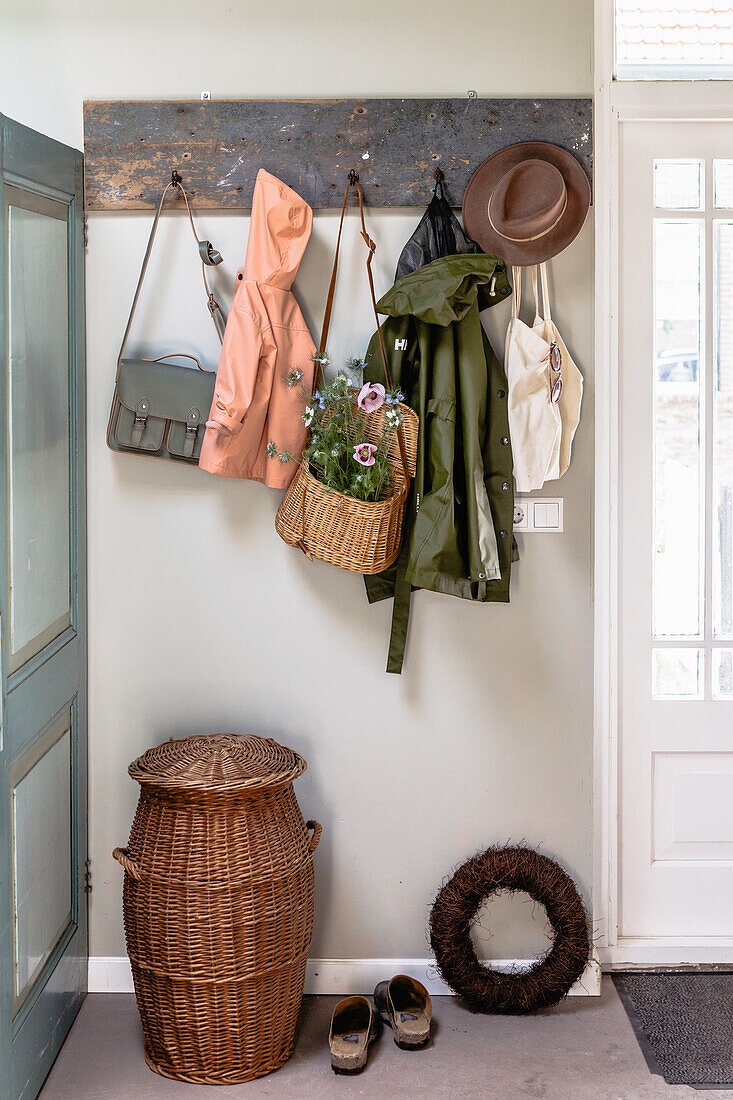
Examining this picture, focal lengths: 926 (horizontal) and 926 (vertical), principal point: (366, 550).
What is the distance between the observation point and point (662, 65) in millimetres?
2355

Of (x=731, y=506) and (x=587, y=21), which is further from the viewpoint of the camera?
(x=731, y=506)

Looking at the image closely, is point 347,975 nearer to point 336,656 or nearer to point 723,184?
point 336,656

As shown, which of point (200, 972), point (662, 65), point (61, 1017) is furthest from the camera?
point (662, 65)

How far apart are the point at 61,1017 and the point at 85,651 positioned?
2.81ft

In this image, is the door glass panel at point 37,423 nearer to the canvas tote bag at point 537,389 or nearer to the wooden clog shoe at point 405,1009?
the canvas tote bag at point 537,389

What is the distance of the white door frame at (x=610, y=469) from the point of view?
7.66ft

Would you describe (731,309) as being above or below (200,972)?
above

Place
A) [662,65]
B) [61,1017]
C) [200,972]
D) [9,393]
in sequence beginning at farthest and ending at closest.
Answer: [662,65] < [61,1017] < [200,972] < [9,393]

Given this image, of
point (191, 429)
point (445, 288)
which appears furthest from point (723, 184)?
A: point (191, 429)

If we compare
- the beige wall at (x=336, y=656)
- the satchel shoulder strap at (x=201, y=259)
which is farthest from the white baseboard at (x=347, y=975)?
the satchel shoulder strap at (x=201, y=259)

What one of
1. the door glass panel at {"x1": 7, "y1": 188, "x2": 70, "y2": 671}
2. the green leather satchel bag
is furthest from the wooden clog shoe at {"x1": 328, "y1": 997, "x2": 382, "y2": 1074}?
the green leather satchel bag

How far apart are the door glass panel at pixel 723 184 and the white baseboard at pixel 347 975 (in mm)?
1982

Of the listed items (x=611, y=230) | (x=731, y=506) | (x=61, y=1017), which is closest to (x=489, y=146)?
(x=611, y=230)

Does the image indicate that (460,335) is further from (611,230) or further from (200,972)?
(200,972)
